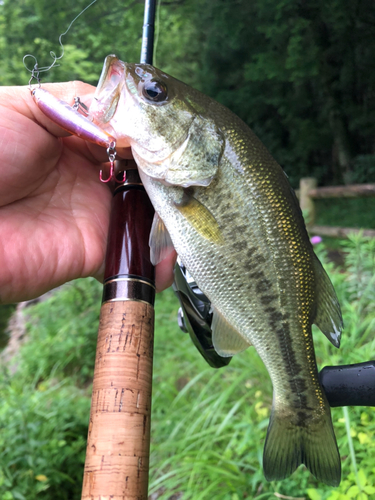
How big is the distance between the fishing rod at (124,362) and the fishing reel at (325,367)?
0.70 ft

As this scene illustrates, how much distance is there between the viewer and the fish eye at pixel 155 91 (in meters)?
1.13

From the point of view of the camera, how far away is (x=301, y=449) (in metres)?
1.18

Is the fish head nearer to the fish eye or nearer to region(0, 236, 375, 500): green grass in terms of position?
the fish eye

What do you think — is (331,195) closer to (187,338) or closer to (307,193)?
(307,193)

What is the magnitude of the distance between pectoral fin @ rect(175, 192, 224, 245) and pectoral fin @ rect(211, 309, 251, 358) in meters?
0.28

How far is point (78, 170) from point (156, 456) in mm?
2040

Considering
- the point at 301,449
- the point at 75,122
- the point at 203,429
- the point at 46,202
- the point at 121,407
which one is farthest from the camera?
the point at 203,429

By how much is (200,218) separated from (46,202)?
0.72 metres

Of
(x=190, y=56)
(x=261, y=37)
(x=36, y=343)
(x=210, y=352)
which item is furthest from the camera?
(x=190, y=56)

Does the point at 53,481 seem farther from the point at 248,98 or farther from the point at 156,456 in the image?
the point at 248,98

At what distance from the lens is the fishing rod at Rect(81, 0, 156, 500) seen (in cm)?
89

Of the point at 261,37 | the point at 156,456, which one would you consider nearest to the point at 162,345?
the point at 156,456

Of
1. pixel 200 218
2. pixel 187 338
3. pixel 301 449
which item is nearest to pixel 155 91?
pixel 200 218

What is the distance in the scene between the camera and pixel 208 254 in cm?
117
